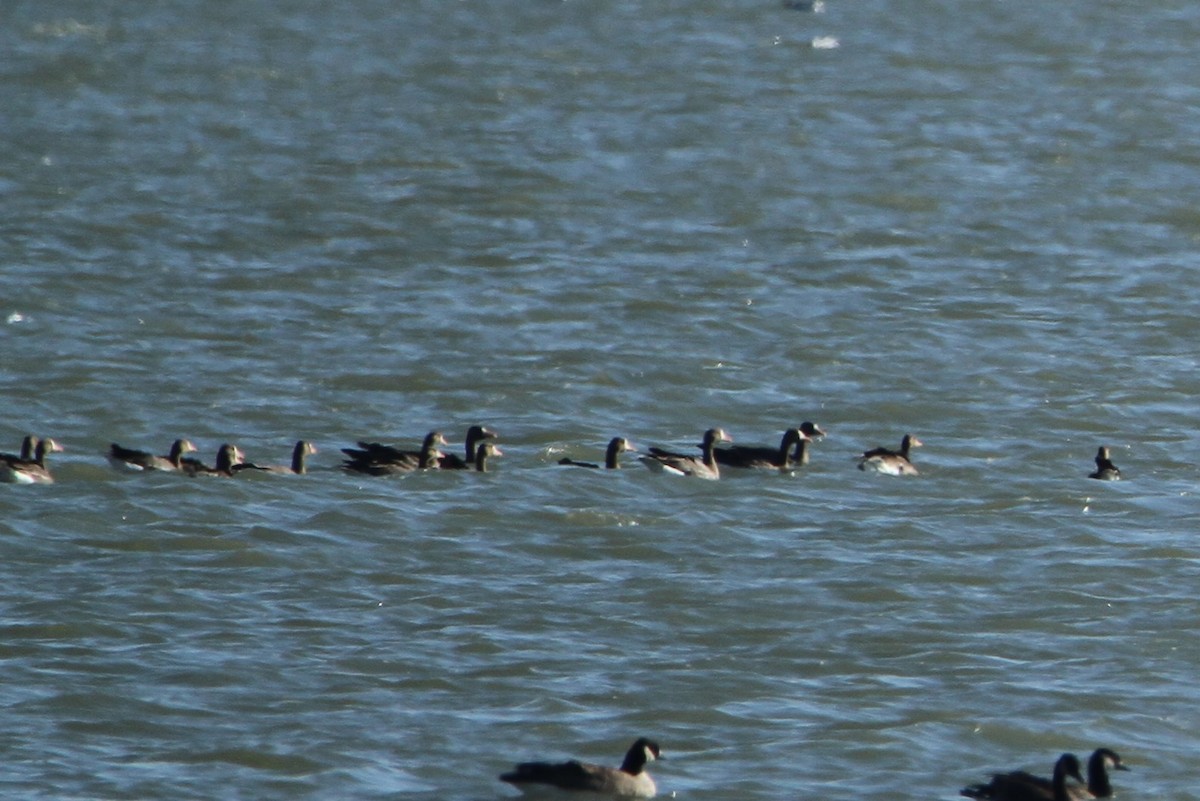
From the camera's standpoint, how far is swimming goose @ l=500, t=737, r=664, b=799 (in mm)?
11086

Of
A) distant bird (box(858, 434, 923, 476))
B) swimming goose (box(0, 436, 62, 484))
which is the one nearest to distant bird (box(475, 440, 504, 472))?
distant bird (box(858, 434, 923, 476))

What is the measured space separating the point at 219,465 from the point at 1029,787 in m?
8.47

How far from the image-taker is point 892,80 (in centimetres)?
3891

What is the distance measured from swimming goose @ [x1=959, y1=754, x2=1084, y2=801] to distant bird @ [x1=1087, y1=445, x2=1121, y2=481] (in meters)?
7.00

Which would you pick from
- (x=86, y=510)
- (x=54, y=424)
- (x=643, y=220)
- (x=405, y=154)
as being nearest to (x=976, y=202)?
(x=643, y=220)

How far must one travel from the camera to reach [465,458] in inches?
738

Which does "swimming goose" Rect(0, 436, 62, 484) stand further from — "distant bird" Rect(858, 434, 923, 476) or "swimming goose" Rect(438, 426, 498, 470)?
"distant bird" Rect(858, 434, 923, 476)

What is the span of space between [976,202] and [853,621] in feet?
52.1

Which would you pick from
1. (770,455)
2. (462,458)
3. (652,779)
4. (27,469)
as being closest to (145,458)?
(27,469)

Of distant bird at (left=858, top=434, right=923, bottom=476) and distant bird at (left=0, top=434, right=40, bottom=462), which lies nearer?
distant bird at (left=0, top=434, right=40, bottom=462)

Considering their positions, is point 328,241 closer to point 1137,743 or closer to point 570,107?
point 570,107

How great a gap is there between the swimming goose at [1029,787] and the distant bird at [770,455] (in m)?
7.23

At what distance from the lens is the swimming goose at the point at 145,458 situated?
17766mm

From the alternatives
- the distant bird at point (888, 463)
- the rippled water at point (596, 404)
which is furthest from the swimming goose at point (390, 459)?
the distant bird at point (888, 463)
